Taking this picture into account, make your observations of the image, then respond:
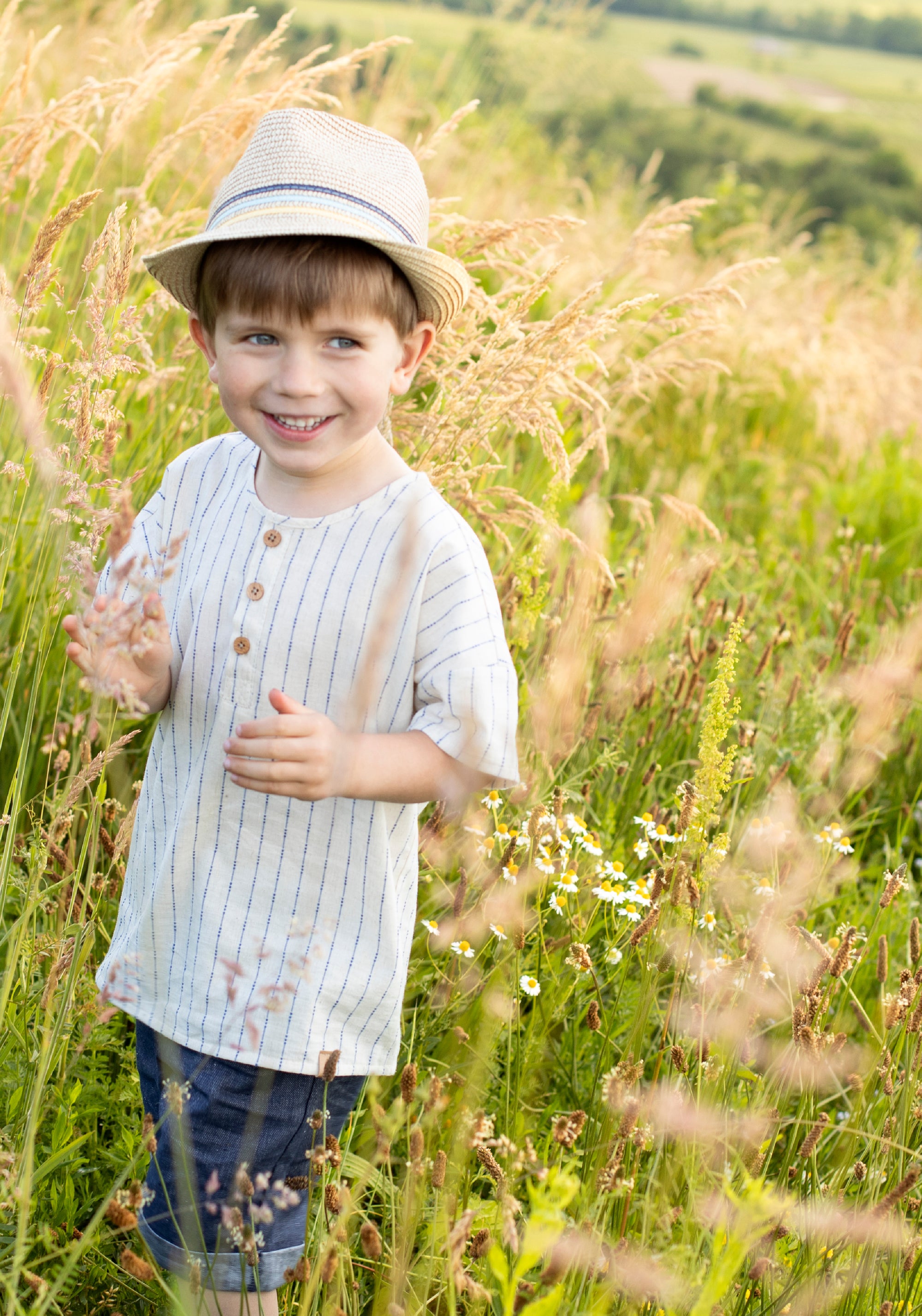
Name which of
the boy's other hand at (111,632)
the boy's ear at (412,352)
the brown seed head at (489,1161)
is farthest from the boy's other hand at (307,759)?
the boy's ear at (412,352)

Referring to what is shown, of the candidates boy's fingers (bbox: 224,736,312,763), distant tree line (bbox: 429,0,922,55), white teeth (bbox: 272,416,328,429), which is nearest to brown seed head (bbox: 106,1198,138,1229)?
boy's fingers (bbox: 224,736,312,763)

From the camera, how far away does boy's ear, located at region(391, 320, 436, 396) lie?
158cm

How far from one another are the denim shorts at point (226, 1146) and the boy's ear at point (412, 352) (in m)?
0.94

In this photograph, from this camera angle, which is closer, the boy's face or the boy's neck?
the boy's face

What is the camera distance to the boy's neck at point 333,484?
1.53 metres

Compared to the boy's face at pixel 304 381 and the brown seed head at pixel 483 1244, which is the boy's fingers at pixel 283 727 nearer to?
the boy's face at pixel 304 381

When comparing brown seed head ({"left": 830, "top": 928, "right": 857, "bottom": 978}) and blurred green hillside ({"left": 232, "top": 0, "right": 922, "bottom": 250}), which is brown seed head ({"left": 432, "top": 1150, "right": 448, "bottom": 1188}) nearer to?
brown seed head ({"left": 830, "top": 928, "right": 857, "bottom": 978})

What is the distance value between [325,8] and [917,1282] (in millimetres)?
20889

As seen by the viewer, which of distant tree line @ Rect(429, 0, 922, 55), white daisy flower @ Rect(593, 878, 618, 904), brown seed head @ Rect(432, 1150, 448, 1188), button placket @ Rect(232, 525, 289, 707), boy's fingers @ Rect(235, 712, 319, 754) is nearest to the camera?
brown seed head @ Rect(432, 1150, 448, 1188)

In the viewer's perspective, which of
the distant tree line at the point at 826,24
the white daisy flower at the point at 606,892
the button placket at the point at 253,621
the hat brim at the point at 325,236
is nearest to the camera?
the hat brim at the point at 325,236

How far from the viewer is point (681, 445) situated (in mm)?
5355

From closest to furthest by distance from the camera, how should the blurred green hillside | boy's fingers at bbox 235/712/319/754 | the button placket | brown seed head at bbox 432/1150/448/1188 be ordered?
brown seed head at bbox 432/1150/448/1188, boy's fingers at bbox 235/712/319/754, the button placket, the blurred green hillside

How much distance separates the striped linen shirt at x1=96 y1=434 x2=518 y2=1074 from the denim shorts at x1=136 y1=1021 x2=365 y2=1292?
0.18ft

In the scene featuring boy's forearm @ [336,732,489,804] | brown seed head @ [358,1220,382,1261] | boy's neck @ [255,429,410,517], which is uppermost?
boy's neck @ [255,429,410,517]
